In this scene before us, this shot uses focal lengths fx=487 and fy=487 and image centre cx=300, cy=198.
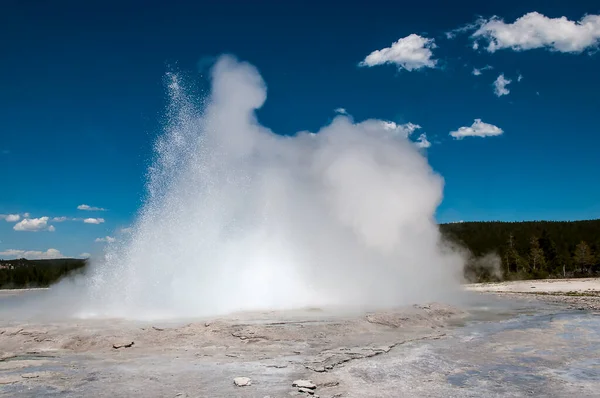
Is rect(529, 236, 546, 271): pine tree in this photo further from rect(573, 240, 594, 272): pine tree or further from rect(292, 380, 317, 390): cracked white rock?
rect(292, 380, 317, 390): cracked white rock

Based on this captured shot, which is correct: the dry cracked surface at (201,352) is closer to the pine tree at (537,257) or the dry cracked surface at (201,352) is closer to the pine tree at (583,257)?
the pine tree at (537,257)

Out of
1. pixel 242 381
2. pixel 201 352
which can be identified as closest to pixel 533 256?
pixel 201 352

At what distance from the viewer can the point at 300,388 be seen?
673 centimetres

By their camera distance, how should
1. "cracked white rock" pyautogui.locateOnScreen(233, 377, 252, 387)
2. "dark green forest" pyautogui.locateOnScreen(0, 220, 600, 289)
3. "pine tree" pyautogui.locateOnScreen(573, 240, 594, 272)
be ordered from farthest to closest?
1. "pine tree" pyautogui.locateOnScreen(573, 240, 594, 272)
2. "dark green forest" pyautogui.locateOnScreen(0, 220, 600, 289)
3. "cracked white rock" pyautogui.locateOnScreen(233, 377, 252, 387)

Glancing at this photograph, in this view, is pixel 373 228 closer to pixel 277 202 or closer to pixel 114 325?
pixel 277 202

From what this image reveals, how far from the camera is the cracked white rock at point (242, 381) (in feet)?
22.9

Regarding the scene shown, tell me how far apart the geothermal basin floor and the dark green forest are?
33.8m

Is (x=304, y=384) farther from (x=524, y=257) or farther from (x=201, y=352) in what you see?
(x=524, y=257)

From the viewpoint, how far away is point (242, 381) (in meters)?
7.08

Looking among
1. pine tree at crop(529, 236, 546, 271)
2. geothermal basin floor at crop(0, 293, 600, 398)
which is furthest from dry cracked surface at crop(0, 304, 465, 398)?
pine tree at crop(529, 236, 546, 271)


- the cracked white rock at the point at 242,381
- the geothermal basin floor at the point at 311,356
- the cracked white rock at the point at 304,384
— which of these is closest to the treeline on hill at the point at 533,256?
the geothermal basin floor at the point at 311,356

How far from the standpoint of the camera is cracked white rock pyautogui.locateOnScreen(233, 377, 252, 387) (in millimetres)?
6993

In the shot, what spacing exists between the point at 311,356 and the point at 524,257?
51883 millimetres

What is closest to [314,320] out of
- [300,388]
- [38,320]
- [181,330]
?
[181,330]
